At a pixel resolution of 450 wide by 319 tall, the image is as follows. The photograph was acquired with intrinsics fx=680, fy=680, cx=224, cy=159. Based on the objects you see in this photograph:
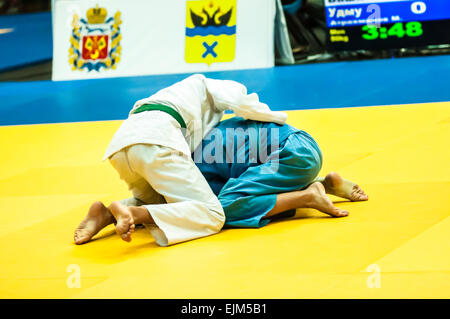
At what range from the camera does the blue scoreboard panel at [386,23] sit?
902 centimetres

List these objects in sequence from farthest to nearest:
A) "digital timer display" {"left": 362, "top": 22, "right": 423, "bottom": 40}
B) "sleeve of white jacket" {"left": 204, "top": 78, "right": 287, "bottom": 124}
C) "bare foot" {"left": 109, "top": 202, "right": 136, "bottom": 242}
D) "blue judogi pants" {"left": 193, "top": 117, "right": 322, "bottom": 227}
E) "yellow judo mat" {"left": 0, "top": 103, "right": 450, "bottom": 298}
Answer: "digital timer display" {"left": 362, "top": 22, "right": 423, "bottom": 40} < "sleeve of white jacket" {"left": 204, "top": 78, "right": 287, "bottom": 124} < "blue judogi pants" {"left": 193, "top": 117, "right": 322, "bottom": 227} < "bare foot" {"left": 109, "top": 202, "right": 136, "bottom": 242} < "yellow judo mat" {"left": 0, "top": 103, "right": 450, "bottom": 298}

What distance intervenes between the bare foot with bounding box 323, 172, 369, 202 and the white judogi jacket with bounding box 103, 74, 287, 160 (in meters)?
0.46

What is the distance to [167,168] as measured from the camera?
3.64m

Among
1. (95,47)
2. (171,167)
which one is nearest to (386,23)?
(95,47)

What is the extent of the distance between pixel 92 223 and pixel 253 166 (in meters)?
0.98

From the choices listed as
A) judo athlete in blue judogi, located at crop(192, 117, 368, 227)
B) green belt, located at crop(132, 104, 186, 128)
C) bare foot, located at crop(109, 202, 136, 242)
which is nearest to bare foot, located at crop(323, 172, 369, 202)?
judo athlete in blue judogi, located at crop(192, 117, 368, 227)

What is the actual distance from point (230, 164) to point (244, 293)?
130 centimetres

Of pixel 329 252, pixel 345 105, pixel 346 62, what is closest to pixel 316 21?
pixel 346 62

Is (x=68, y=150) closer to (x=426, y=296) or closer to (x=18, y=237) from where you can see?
(x=18, y=237)

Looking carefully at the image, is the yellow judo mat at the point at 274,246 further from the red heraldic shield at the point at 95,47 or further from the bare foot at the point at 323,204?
the red heraldic shield at the point at 95,47

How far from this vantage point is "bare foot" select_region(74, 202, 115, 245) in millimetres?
3820

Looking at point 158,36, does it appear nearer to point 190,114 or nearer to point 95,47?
point 95,47

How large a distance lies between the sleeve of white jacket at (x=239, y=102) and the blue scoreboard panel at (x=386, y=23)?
574cm

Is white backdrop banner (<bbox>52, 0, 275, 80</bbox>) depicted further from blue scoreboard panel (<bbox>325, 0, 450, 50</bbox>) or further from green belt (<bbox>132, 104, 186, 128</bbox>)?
green belt (<bbox>132, 104, 186, 128</bbox>)
